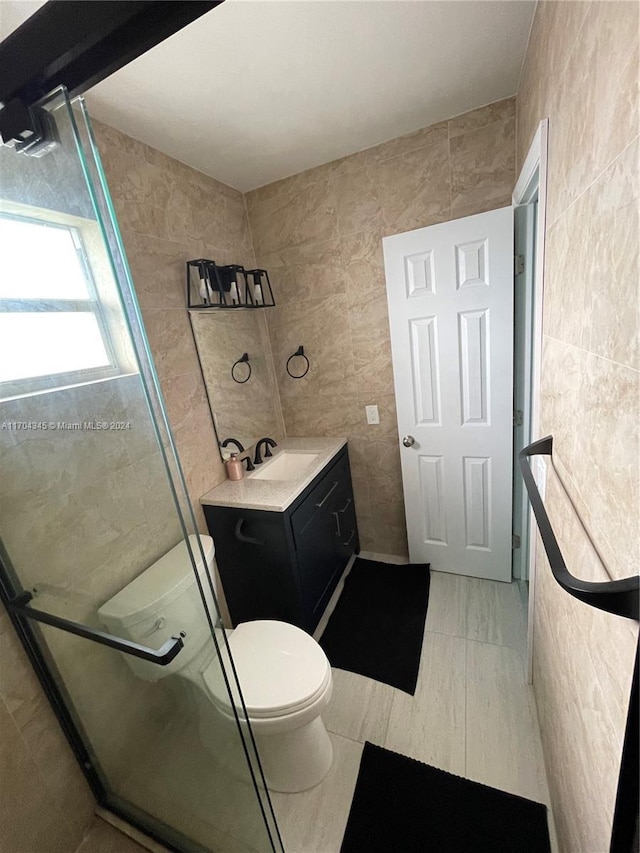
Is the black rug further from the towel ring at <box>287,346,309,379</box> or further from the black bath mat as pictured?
the towel ring at <box>287,346,309,379</box>

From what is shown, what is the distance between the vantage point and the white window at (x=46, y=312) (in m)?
0.75

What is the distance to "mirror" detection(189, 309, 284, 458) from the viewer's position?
178cm

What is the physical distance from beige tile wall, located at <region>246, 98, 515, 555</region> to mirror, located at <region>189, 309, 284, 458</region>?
119 millimetres

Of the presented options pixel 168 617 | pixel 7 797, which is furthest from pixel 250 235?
pixel 7 797

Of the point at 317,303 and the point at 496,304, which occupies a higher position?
the point at 317,303

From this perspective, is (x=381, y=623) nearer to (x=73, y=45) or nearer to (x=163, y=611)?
(x=163, y=611)

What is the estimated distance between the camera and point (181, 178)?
1642 mm

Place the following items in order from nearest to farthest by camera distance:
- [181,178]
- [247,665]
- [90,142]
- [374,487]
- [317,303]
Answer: [90,142] → [247,665] → [181,178] → [317,303] → [374,487]

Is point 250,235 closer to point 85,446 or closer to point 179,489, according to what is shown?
point 85,446

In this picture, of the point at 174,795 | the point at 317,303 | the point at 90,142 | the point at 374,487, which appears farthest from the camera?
the point at 374,487

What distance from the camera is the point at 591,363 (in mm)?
662

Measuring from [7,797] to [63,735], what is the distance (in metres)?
0.16

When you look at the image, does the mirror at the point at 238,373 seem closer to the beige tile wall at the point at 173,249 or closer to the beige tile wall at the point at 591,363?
the beige tile wall at the point at 173,249

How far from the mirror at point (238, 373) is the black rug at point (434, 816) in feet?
4.95
